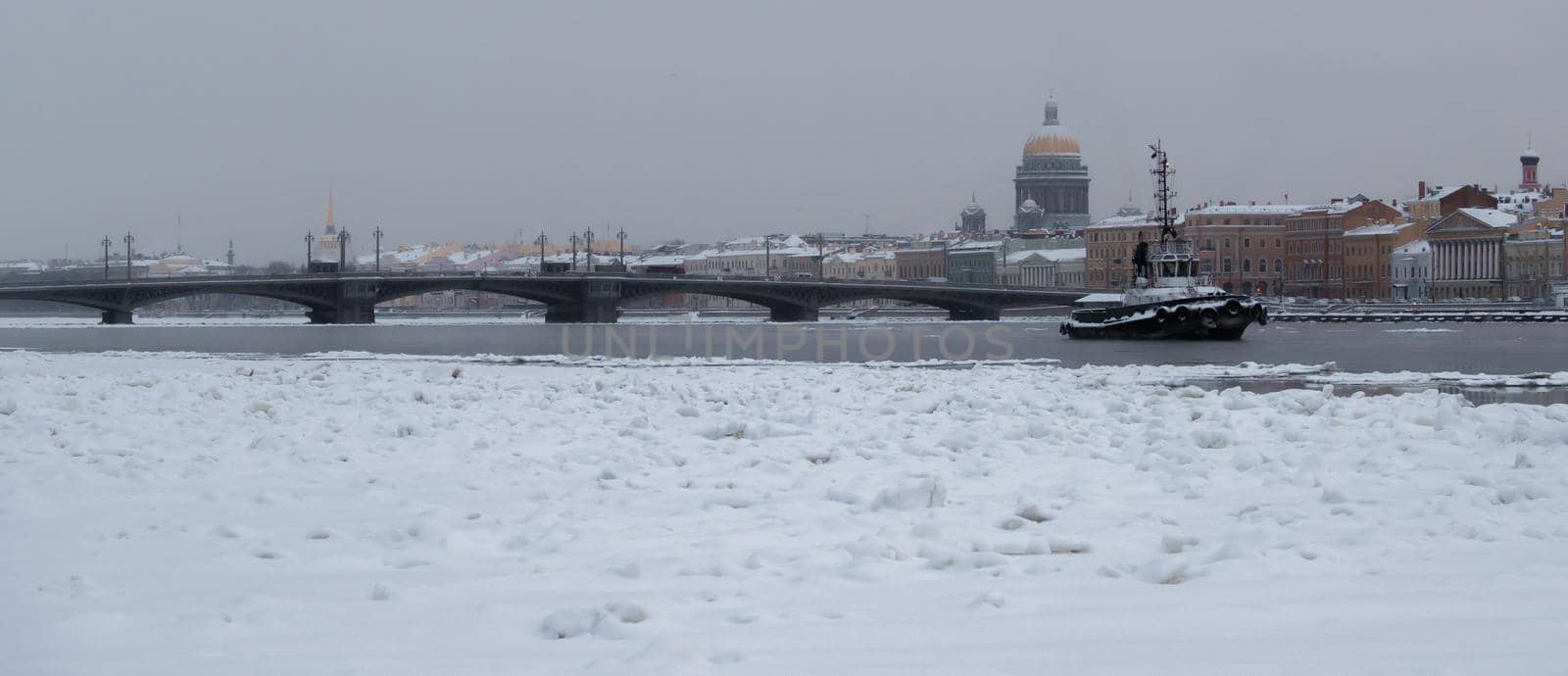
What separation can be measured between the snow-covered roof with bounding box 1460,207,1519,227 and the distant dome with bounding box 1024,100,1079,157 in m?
63.3

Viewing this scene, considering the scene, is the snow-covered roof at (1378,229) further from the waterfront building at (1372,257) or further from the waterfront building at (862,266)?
the waterfront building at (862,266)

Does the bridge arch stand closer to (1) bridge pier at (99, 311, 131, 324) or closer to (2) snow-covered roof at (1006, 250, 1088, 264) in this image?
(1) bridge pier at (99, 311, 131, 324)

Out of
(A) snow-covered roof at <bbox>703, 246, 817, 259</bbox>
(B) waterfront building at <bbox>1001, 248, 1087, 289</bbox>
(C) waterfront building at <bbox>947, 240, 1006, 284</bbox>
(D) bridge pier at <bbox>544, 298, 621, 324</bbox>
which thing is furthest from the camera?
(A) snow-covered roof at <bbox>703, 246, 817, 259</bbox>

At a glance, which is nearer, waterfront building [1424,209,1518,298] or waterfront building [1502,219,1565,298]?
waterfront building [1502,219,1565,298]

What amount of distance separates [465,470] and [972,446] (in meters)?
2.72

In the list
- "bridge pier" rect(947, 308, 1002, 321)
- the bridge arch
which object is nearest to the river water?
the bridge arch

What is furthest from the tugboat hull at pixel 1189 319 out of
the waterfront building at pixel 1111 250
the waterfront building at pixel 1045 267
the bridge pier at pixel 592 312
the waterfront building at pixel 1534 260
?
the waterfront building at pixel 1045 267

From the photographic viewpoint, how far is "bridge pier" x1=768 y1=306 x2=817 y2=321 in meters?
85.6

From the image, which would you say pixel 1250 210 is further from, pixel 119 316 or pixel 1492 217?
pixel 119 316

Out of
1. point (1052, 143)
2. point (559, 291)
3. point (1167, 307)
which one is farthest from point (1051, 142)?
point (1167, 307)

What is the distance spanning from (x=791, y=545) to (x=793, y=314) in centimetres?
8173

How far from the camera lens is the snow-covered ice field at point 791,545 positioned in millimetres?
4629

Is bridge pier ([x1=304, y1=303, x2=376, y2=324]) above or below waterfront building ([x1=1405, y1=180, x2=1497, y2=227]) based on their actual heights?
below

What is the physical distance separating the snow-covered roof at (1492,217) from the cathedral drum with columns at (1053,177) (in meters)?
61.1
